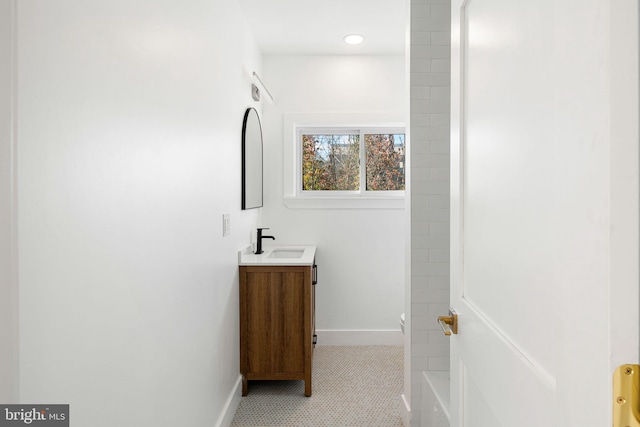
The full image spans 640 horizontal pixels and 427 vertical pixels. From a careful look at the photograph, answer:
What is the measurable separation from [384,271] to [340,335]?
68cm

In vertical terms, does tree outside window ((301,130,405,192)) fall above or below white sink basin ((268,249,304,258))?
above

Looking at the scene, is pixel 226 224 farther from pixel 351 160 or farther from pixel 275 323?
pixel 351 160

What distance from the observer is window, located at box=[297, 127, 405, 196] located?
3559 mm

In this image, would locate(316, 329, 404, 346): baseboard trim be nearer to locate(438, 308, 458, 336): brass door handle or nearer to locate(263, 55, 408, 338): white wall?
→ locate(263, 55, 408, 338): white wall

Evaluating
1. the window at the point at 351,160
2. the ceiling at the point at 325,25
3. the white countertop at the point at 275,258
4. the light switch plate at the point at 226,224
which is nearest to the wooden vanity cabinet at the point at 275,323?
the white countertop at the point at 275,258

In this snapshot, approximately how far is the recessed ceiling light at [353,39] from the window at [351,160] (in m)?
0.73

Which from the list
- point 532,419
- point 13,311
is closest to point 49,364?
point 13,311

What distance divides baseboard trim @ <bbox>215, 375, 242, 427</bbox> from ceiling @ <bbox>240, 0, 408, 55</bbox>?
2.41m

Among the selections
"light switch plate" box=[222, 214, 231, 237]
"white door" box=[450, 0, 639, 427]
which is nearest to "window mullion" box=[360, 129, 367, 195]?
"light switch plate" box=[222, 214, 231, 237]

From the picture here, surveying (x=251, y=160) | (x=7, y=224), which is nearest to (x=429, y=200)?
(x=251, y=160)

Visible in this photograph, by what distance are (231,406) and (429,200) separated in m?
1.62

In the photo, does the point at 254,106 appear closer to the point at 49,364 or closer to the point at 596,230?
the point at 49,364

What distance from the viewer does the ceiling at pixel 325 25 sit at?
8.34 ft

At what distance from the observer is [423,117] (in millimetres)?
2074
